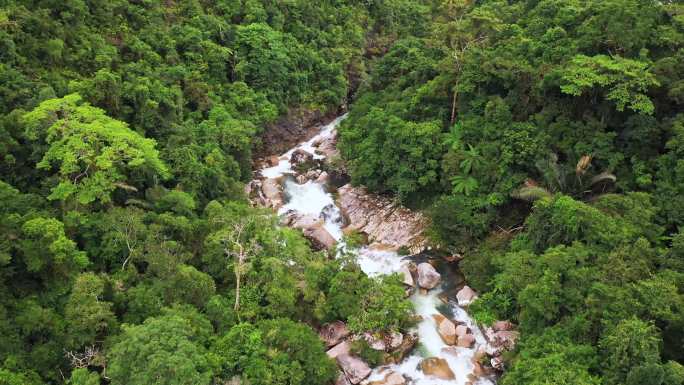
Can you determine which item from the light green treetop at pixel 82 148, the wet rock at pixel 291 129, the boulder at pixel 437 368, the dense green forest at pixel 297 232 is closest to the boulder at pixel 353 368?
the dense green forest at pixel 297 232

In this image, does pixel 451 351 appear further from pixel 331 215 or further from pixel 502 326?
pixel 331 215

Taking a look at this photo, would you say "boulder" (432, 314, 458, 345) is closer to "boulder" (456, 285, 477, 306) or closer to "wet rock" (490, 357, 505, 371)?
"boulder" (456, 285, 477, 306)

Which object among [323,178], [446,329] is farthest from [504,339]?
[323,178]

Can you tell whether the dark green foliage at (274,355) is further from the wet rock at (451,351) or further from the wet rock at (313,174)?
the wet rock at (313,174)

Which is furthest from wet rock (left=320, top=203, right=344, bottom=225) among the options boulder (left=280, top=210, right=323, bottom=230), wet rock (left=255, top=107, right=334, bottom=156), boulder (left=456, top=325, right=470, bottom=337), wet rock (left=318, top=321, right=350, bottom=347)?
boulder (left=456, top=325, right=470, bottom=337)

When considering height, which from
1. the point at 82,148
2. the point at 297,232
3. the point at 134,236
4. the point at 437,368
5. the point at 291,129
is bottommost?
the point at 437,368

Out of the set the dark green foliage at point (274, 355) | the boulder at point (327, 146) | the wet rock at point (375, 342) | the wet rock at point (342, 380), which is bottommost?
the wet rock at point (342, 380)

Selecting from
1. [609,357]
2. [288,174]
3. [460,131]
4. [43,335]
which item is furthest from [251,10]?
[609,357]
